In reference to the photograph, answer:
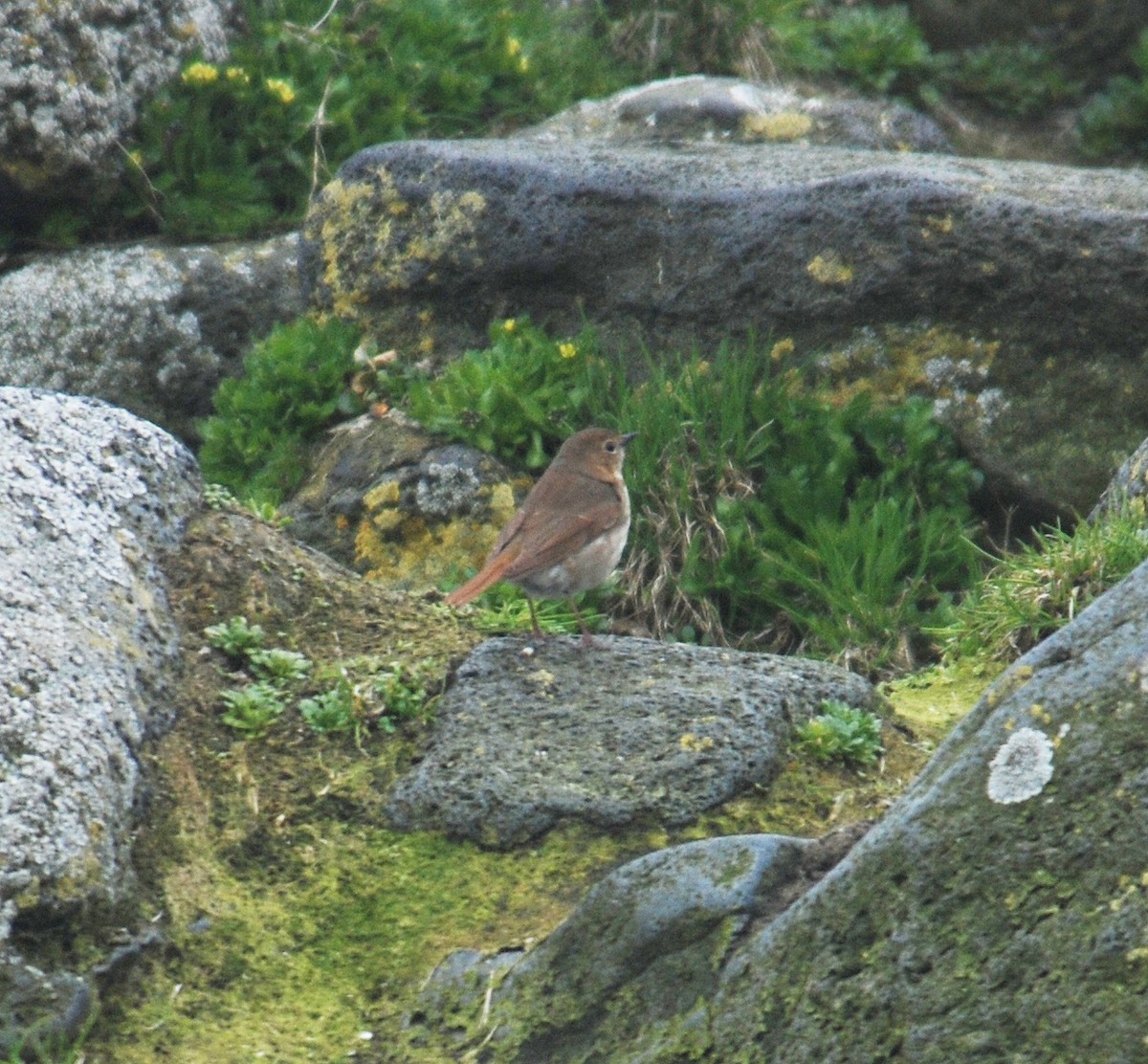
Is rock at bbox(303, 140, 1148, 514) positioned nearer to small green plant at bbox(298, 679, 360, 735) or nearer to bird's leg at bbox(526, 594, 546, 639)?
bird's leg at bbox(526, 594, 546, 639)

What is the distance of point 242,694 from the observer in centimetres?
474

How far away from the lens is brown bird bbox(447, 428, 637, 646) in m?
6.09

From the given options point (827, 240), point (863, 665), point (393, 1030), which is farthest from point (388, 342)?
point (393, 1030)

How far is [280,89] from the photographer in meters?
9.38

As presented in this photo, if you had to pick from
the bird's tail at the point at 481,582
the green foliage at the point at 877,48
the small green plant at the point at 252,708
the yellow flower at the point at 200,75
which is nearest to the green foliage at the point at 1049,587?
the bird's tail at the point at 481,582

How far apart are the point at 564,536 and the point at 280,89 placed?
4.42 m

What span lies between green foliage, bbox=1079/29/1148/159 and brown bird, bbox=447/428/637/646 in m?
7.10

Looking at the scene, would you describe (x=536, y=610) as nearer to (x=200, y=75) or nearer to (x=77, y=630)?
(x=77, y=630)

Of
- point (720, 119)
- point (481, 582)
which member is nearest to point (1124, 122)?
point (720, 119)

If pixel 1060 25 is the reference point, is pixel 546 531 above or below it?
above

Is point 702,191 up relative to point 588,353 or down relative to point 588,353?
up

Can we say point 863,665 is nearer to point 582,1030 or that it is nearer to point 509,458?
point 509,458

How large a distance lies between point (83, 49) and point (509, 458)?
3.55 meters

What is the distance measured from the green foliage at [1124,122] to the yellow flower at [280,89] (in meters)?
6.10
